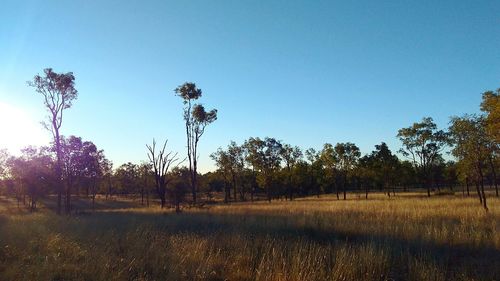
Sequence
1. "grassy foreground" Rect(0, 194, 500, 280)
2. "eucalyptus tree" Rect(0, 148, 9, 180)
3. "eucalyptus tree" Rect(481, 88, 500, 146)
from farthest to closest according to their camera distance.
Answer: "eucalyptus tree" Rect(0, 148, 9, 180)
"eucalyptus tree" Rect(481, 88, 500, 146)
"grassy foreground" Rect(0, 194, 500, 280)

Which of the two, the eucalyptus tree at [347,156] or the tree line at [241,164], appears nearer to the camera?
the tree line at [241,164]

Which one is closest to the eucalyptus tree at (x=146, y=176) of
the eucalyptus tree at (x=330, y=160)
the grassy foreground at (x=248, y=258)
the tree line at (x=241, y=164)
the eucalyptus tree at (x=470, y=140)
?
the tree line at (x=241, y=164)

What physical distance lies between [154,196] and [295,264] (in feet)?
284

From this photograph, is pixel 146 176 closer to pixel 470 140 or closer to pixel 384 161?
pixel 384 161

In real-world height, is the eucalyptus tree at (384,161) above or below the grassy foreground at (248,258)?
above

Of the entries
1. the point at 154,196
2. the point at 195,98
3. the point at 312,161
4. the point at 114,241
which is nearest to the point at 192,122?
the point at 195,98

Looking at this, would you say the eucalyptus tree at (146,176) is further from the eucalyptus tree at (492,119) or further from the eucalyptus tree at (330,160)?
the eucalyptus tree at (492,119)

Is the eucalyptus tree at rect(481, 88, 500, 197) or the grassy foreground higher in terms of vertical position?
the eucalyptus tree at rect(481, 88, 500, 197)

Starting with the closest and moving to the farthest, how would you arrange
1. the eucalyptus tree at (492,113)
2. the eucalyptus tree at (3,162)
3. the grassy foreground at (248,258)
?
the grassy foreground at (248,258) → the eucalyptus tree at (492,113) → the eucalyptus tree at (3,162)

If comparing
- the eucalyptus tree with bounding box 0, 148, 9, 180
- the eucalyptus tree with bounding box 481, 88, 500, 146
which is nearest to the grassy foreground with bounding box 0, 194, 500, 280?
the eucalyptus tree with bounding box 481, 88, 500, 146

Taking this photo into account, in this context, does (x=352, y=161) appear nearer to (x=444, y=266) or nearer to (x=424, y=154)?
(x=424, y=154)

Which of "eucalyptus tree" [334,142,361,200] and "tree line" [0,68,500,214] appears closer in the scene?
"tree line" [0,68,500,214]

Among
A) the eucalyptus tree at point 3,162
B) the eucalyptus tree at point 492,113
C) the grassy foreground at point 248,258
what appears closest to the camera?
the grassy foreground at point 248,258

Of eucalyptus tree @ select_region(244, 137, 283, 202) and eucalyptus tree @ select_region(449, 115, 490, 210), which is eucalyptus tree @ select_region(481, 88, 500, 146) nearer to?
eucalyptus tree @ select_region(449, 115, 490, 210)
